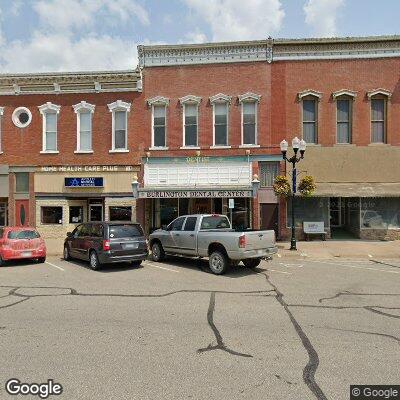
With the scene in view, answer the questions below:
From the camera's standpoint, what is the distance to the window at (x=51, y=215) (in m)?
20.7

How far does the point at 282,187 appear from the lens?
18.3m

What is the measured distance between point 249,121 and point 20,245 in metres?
13.7

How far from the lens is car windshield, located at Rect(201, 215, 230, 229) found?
38.7 ft

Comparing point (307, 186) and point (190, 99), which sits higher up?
point (190, 99)

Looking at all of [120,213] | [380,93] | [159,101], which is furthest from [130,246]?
[380,93]

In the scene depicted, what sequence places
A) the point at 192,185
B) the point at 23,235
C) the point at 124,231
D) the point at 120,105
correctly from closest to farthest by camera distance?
the point at 124,231
the point at 23,235
the point at 192,185
the point at 120,105

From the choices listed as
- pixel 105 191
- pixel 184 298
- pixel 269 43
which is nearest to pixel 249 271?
pixel 184 298

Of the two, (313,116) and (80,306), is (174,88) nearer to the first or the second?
(313,116)

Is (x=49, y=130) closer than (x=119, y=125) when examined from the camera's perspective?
No

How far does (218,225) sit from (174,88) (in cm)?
1139

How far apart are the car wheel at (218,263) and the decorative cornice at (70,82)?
1335cm

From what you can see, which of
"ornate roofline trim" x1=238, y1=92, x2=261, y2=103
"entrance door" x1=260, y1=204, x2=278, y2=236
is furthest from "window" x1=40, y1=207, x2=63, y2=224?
"ornate roofline trim" x1=238, y1=92, x2=261, y2=103

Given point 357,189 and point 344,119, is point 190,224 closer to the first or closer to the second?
point 357,189

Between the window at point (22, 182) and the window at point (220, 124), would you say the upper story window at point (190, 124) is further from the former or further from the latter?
the window at point (22, 182)
